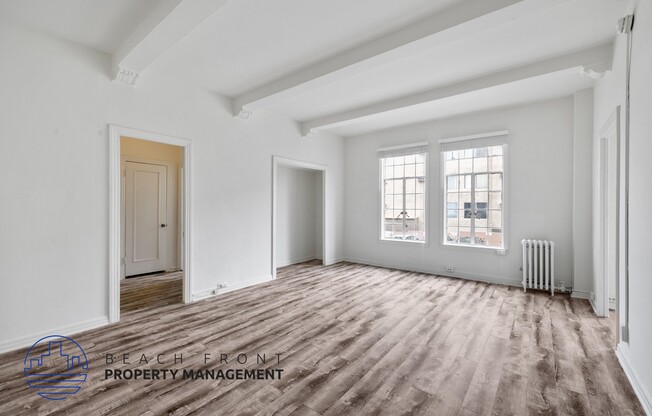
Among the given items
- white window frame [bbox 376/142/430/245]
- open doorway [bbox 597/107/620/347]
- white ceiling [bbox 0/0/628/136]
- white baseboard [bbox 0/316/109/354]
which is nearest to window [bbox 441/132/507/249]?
white window frame [bbox 376/142/430/245]

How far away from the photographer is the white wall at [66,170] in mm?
2664

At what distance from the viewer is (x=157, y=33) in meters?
2.55

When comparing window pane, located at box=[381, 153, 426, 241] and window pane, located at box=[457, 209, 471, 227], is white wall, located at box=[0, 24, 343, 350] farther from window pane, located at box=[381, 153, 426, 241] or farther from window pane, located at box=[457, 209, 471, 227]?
window pane, located at box=[457, 209, 471, 227]

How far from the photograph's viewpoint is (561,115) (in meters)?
4.39

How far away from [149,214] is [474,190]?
6.01 m

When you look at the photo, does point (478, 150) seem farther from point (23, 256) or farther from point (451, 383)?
point (23, 256)

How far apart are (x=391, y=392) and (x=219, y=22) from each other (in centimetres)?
330

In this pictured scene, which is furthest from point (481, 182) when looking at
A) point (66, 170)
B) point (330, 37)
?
point (66, 170)

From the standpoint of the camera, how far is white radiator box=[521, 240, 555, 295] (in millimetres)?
4336

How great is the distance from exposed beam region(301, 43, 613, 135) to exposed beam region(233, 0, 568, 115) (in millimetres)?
1324

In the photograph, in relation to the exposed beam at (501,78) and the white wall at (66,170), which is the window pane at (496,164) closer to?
the exposed beam at (501,78)

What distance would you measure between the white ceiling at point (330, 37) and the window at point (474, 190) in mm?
1111

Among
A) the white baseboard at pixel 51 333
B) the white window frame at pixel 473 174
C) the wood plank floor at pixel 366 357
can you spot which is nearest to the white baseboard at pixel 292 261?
the wood plank floor at pixel 366 357

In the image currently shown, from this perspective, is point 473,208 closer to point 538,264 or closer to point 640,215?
point 538,264
